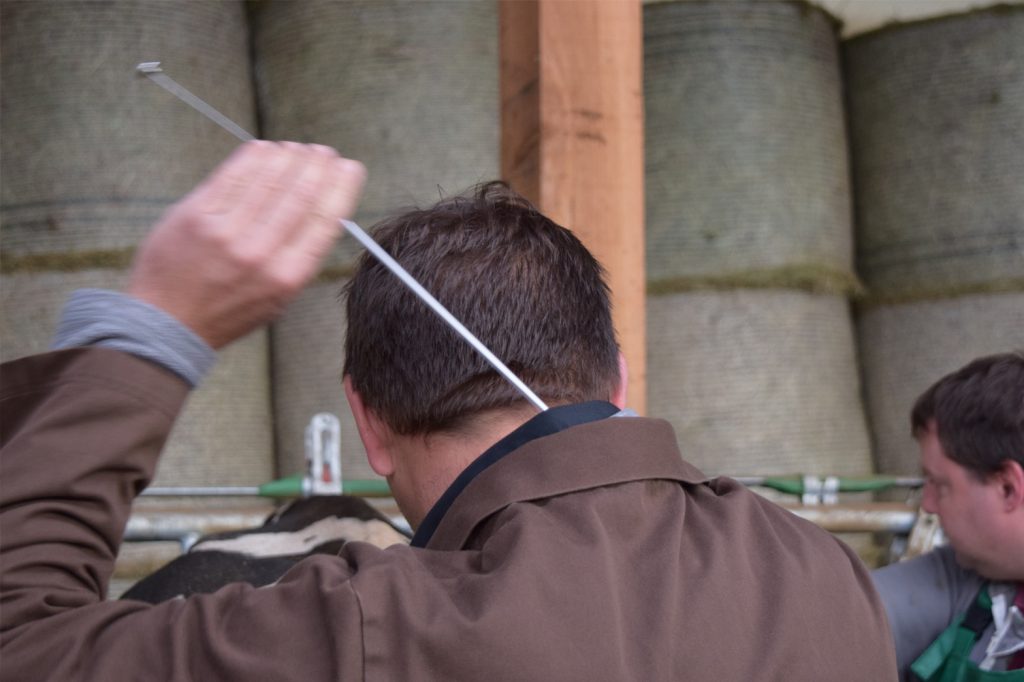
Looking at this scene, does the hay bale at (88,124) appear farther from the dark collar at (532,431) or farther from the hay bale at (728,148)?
the dark collar at (532,431)

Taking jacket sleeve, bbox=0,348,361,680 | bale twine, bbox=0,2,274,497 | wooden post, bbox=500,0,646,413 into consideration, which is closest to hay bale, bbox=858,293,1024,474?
bale twine, bbox=0,2,274,497

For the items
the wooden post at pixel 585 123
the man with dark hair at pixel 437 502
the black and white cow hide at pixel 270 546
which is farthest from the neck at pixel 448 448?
the wooden post at pixel 585 123

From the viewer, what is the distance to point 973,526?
5.03ft

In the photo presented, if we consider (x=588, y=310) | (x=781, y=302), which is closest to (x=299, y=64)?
(x=781, y=302)

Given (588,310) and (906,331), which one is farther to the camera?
(906,331)

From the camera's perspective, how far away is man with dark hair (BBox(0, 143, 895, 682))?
0.61m

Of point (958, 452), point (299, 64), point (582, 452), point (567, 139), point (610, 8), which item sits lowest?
point (958, 452)

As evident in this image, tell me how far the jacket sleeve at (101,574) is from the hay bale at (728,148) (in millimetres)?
2189

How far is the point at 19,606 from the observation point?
62 centimetres

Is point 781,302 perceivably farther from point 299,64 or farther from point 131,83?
point 131,83

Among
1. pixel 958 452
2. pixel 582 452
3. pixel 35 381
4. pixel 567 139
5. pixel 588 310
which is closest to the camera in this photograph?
pixel 35 381

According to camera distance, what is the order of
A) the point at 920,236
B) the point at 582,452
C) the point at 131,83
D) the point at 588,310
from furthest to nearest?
the point at 920,236 < the point at 131,83 < the point at 588,310 < the point at 582,452

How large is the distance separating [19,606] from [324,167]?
260 mm

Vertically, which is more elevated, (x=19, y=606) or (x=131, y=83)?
(x=131, y=83)
